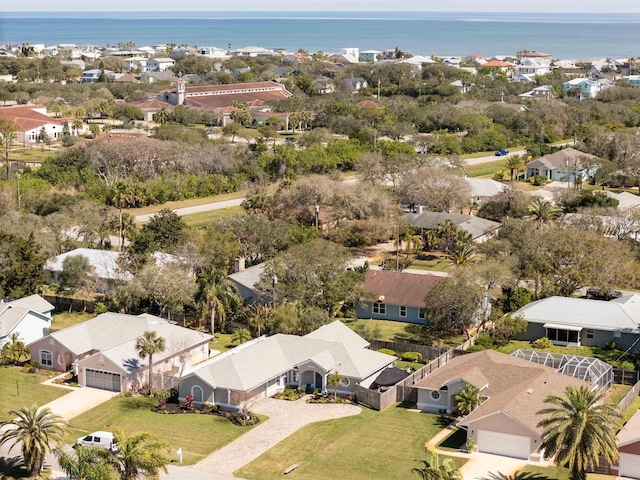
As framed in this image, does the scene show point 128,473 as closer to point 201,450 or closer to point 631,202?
point 201,450

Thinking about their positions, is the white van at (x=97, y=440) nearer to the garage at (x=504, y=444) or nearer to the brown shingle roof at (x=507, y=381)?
the brown shingle roof at (x=507, y=381)

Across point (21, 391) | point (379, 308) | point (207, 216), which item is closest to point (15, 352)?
point (21, 391)

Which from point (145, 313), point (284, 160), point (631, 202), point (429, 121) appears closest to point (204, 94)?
point (429, 121)

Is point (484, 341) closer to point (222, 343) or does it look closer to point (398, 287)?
point (398, 287)

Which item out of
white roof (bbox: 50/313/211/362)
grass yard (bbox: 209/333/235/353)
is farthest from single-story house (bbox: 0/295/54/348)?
grass yard (bbox: 209/333/235/353)

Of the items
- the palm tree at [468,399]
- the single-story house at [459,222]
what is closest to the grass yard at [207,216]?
the single-story house at [459,222]

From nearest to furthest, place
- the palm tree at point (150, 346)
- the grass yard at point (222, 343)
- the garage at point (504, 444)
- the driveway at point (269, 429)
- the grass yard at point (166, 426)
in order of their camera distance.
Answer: the driveway at point (269, 429) → the garage at point (504, 444) → the grass yard at point (166, 426) → the palm tree at point (150, 346) → the grass yard at point (222, 343)

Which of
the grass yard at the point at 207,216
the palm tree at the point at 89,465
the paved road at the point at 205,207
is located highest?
the palm tree at the point at 89,465
